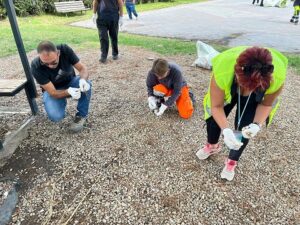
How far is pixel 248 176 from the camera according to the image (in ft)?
7.69

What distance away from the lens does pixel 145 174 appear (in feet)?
7.74

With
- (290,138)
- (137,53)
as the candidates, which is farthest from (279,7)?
(290,138)

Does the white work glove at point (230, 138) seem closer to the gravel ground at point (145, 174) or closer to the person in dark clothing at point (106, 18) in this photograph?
the gravel ground at point (145, 174)

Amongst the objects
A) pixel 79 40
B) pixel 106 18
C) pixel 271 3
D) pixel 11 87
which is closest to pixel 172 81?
pixel 11 87

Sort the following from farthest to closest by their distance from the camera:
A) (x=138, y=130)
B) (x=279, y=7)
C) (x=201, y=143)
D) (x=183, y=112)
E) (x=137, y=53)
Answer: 1. (x=279, y=7)
2. (x=137, y=53)
3. (x=183, y=112)
4. (x=138, y=130)
5. (x=201, y=143)

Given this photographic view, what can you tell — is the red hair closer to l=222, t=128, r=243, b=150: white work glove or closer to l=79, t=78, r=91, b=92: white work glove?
l=222, t=128, r=243, b=150: white work glove

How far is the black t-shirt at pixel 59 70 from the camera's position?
106 inches

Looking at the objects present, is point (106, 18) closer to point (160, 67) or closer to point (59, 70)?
point (59, 70)

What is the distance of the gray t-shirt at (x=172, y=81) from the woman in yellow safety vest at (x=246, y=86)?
2.85 ft

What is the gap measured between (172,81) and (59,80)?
1.21 metres

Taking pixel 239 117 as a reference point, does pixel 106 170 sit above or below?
below

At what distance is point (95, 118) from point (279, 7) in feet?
53.6

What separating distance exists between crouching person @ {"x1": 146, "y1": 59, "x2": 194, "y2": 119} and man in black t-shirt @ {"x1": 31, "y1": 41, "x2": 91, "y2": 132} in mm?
714

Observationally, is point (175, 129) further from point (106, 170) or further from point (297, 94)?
point (297, 94)
